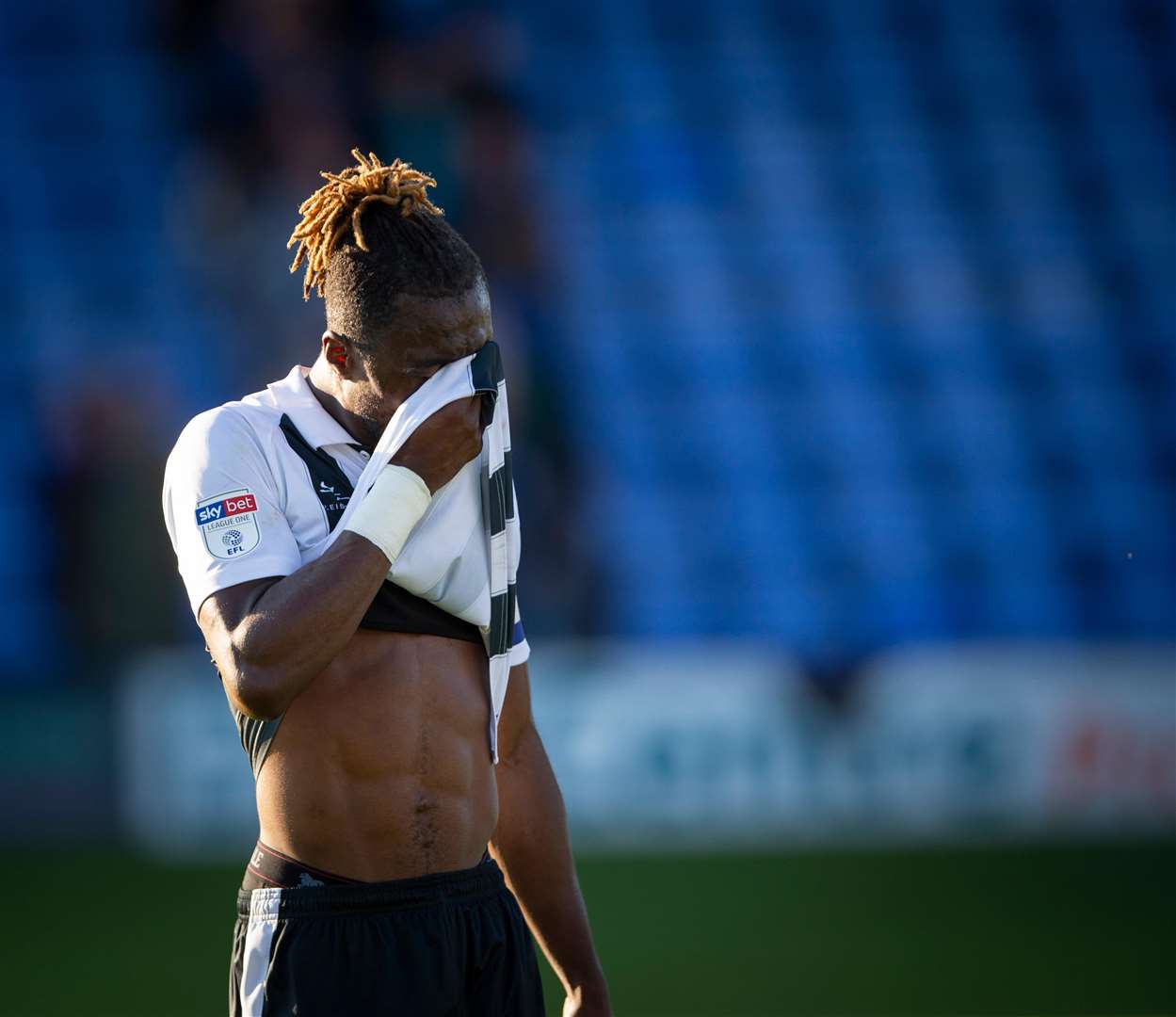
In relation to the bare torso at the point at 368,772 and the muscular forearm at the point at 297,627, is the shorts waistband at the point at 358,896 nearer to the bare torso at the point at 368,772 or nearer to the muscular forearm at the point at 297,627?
the bare torso at the point at 368,772

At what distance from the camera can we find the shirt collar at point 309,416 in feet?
8.37

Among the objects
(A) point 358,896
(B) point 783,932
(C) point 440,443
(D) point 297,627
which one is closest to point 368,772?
(A) point 358,896

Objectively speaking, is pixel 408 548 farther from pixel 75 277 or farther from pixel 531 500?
pixel 75 277

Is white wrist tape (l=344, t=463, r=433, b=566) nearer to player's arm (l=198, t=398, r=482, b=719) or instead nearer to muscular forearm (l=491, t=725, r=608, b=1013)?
player's arm (l=198, t=398, r=482, b=719)

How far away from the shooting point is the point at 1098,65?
1336 cm

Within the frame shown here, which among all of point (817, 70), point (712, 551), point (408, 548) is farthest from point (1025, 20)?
point (408, 548)

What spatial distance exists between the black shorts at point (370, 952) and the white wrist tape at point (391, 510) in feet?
1.75

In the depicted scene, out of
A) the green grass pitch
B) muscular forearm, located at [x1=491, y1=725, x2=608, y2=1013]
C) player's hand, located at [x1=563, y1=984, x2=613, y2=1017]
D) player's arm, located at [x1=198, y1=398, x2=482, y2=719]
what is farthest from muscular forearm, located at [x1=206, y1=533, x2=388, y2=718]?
the green grass pitch

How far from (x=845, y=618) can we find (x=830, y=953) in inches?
177

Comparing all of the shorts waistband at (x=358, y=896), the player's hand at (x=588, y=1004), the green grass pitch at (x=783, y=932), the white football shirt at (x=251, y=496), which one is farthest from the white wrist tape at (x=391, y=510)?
the green grass pitch at (x=783, y=932)

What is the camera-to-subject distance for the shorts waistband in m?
2.42

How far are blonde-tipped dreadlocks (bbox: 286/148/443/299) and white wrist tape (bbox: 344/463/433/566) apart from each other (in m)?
0.39

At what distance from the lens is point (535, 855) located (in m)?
2.73

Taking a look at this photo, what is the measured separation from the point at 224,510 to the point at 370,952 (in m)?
0.70
